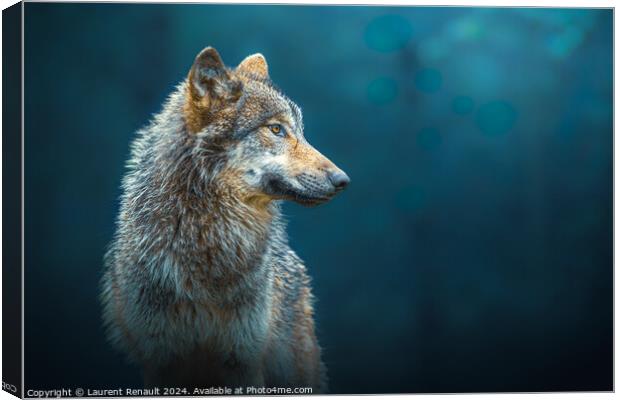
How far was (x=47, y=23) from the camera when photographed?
709cm

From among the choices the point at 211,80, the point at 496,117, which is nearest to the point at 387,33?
the point at 496,117

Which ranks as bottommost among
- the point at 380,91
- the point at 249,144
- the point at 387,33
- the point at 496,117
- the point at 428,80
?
the point at 249,144

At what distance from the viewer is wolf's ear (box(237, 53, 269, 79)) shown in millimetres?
7098

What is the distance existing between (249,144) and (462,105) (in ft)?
7.26

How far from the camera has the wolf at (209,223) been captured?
21.8ft

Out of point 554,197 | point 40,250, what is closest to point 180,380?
point 40,250

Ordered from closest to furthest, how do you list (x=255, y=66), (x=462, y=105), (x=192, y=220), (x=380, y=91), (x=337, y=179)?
1. (x=337, y=179)
2. (x=192, y=220)
3. (x=255, y=66)
4. (x=380, y=91)
5. (x=462, y=105)

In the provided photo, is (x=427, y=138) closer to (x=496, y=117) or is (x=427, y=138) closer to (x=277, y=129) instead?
(x=496, y=117)

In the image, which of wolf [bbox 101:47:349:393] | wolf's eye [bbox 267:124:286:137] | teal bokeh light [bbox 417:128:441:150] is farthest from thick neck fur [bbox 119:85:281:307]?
teal bokeh light [bbox 417:128:441:150]

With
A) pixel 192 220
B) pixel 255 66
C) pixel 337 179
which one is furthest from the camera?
pixel 255 66

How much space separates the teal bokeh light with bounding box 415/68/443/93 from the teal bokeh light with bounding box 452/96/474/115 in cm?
21

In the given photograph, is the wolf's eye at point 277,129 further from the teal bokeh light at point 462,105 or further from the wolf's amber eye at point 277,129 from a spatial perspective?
the teal bokeh light at point 462,105

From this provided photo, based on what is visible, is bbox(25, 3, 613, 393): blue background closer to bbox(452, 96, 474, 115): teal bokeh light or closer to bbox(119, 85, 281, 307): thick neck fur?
bbox(452, 96, 474, 115): teal bokeh light

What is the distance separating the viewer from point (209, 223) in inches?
266
